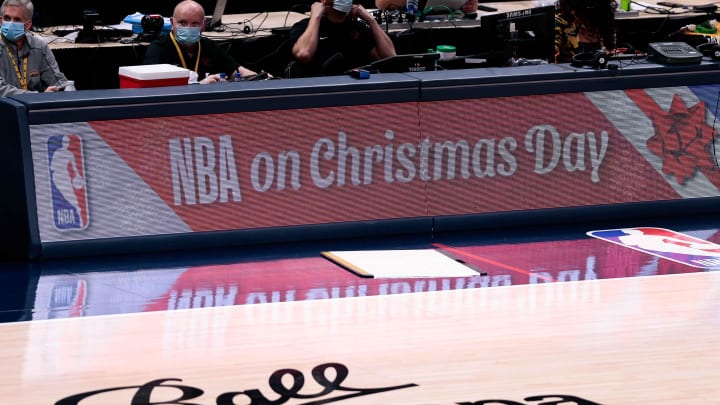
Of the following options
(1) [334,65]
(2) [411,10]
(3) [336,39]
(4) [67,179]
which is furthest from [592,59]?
(2) [411,10]

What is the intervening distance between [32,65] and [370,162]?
2691 mm

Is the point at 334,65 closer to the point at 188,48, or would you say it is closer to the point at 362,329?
the point at 188,48

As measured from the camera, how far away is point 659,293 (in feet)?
19.1

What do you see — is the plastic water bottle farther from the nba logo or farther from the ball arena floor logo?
the ball arena floor logo

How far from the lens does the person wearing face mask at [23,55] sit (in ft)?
25.8

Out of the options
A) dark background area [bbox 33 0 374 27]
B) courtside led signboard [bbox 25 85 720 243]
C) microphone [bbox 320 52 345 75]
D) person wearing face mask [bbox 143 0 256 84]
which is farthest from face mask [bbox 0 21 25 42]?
dark background area [bbox 33 0 374 27]

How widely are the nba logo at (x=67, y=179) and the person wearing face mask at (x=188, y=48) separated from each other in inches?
62.7

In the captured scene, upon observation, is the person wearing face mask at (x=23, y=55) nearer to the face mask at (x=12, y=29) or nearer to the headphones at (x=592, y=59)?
the face mask at (x=12, y=29)

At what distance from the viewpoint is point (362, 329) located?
5.35m

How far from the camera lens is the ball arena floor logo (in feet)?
14.6

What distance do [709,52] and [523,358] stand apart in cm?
325

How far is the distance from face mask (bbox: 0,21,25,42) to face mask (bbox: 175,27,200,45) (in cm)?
100

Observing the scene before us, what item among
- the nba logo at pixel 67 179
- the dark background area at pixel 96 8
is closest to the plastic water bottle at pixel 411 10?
the dark background area at pixel 96 8

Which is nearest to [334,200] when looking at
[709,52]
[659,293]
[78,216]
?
[78,216]
